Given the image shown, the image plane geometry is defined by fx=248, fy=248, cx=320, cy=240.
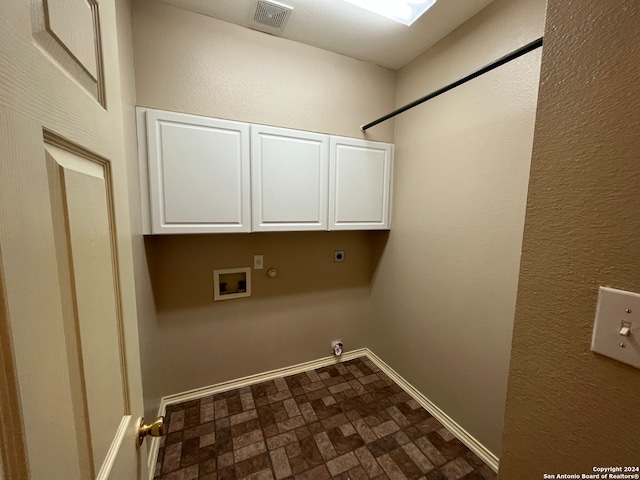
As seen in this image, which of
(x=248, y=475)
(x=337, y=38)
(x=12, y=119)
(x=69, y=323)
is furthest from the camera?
(x=337, y=38)

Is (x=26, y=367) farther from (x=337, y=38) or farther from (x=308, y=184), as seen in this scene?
(x=337, y=38)

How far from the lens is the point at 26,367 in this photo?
0.29 meters

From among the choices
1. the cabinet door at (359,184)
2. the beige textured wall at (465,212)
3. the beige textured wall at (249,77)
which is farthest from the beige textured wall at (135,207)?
the beige textured wall at (465,212)

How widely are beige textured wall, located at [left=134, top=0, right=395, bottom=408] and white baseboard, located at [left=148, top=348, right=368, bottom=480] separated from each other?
0.17 ft

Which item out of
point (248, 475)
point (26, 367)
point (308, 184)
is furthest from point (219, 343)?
point (26, 367)

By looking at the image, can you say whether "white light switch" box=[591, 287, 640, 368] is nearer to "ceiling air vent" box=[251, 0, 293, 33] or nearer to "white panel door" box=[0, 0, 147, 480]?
"white panel door" box=[0, 0, 147, 480]

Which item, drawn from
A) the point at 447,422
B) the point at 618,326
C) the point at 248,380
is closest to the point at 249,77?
the point at 618,326

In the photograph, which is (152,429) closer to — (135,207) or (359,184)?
(135,207)

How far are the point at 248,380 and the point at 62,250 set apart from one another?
2.02 metres

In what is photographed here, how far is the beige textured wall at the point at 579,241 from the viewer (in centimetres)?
44

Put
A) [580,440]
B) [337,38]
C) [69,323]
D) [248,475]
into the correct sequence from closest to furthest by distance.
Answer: [69,323] → [580,440] → [248,475] → [337,38]

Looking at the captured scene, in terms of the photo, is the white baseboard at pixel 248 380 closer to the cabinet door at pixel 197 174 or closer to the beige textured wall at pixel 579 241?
the cabinet door at pixel 197 174

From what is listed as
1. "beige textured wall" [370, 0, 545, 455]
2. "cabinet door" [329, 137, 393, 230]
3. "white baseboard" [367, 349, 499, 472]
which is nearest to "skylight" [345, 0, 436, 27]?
"beige textured wall" [370, 0, 545, 455]

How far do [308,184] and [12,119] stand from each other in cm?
154
